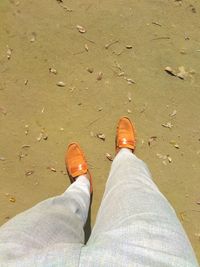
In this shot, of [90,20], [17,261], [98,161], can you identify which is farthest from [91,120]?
[17,261]

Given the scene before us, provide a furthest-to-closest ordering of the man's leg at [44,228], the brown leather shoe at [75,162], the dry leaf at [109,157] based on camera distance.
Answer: the dry leaf at [109,157] → the brown leather shoe at [75,162] → the man's leg at [44,228]

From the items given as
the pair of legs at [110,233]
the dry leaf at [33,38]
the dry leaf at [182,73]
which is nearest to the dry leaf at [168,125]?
the dry leaf at [182,73]

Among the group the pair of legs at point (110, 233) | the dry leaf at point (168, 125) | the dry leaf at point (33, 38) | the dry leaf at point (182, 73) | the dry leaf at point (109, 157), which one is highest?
the dry leaf at point (33, 38)

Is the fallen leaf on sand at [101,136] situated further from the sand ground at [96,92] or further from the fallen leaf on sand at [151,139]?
the fallen leaf on sand at [151,139]

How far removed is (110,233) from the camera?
175 centimetres

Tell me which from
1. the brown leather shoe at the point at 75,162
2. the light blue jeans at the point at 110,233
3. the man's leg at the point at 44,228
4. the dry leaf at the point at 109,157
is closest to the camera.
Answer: the light blue jeans at the point at 110,233

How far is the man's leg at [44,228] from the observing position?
1723 mm

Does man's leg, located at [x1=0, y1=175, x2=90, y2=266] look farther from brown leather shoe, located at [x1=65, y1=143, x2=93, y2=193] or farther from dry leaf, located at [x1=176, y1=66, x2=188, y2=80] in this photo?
dry leaf, located at [x1=176, y1=66, x2=188, y2=80]

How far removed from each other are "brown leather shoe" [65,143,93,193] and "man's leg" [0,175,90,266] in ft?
1.08

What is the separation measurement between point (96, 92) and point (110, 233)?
1.20 m

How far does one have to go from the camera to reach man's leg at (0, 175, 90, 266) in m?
1.72

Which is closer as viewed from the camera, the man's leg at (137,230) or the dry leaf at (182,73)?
the man's leg at (137,230)

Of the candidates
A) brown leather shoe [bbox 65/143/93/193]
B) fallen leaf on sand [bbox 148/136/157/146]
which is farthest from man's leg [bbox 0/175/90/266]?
fallen leaf on sand [bbox 148/136/157/146]

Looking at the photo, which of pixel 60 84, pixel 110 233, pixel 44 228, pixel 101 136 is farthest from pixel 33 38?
pixel 110 233
